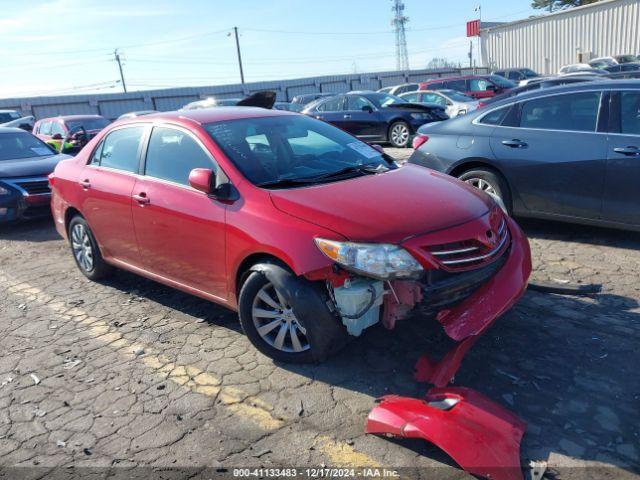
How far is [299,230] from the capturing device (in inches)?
134

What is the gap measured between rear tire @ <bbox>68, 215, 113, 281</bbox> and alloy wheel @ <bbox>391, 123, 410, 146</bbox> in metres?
9.84

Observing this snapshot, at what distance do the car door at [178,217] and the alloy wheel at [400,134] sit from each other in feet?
33.4

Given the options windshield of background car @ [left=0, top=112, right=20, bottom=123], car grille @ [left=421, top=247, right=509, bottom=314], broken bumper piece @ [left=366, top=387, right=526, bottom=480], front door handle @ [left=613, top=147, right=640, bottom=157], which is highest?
windshield of background car @ [left=0, top=112, right=20, bottom=123]

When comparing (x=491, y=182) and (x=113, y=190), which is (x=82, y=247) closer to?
(x=113, y=190)

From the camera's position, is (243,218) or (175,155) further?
(175,155)

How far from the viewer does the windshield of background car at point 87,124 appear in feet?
46.6

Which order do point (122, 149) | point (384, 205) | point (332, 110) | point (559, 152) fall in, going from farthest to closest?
point (332, 110) < point (559, 152) < point (122, 149) < point (384, 205)

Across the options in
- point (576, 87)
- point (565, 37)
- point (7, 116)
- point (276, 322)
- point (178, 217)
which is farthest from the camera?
point (565, 37)

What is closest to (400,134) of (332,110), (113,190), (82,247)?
(332,110)

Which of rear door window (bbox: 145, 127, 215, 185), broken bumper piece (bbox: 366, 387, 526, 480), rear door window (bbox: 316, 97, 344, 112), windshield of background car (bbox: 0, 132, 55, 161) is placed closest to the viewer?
broken bumper piece (bbox: 366, 387, 526, 480)

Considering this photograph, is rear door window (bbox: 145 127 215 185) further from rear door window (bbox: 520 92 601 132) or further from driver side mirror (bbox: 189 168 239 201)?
rear door window (bbox: 520 92 601 132)

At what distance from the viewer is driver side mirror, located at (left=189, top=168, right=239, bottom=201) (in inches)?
151

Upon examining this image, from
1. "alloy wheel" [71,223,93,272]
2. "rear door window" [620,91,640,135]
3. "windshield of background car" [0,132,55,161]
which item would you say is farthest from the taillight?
"windshield of background car" [0,132,55,161]

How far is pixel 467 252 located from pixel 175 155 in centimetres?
238
